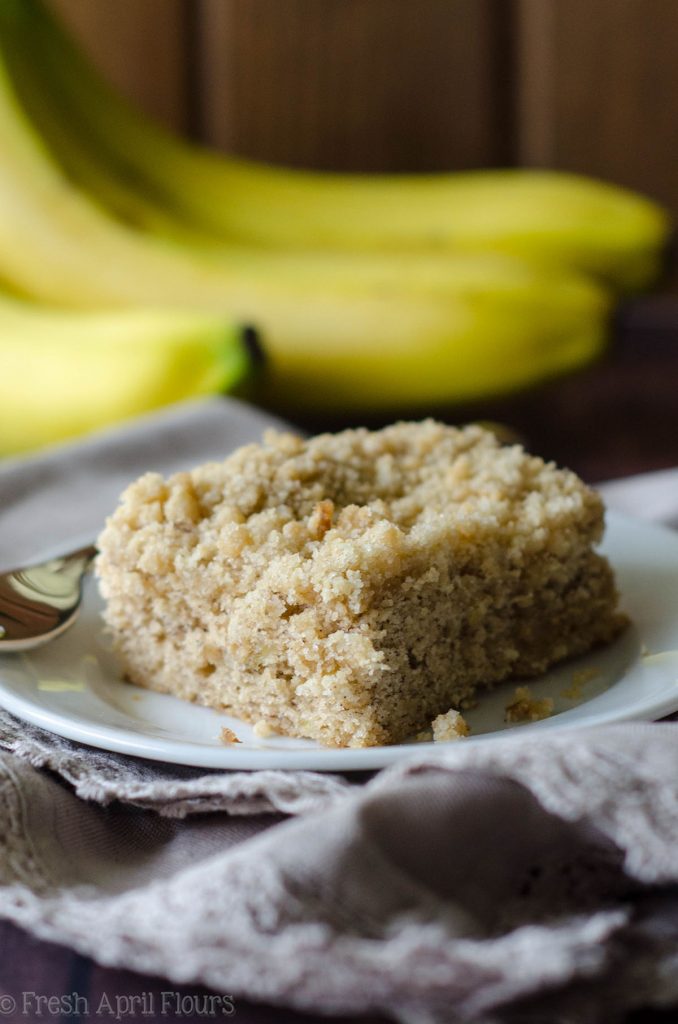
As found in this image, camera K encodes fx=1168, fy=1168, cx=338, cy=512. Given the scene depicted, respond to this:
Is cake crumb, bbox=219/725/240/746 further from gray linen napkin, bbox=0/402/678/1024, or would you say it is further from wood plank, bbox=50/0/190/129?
wood plank, bbox=50/0/190/129

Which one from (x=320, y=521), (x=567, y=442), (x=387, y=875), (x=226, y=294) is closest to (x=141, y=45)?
(x=226, y=294)

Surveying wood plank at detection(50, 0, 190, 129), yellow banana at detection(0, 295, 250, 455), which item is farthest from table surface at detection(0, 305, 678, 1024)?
wood plank at detection(50, 0, 190, 129)

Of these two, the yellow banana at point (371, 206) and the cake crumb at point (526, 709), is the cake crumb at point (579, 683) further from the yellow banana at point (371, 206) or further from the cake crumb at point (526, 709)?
the yellow banana at point (371, 206)

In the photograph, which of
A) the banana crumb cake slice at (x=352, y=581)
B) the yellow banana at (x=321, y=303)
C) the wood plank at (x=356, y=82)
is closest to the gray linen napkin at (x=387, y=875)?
the banana crumb cake slice at (x=352, y=581)

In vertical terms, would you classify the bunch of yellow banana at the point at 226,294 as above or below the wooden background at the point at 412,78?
below

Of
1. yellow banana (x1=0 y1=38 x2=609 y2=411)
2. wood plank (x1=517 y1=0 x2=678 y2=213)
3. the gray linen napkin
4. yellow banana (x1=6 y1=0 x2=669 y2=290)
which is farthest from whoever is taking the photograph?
wood plank (x1=517 y1=0 x2=678 y2=213)
